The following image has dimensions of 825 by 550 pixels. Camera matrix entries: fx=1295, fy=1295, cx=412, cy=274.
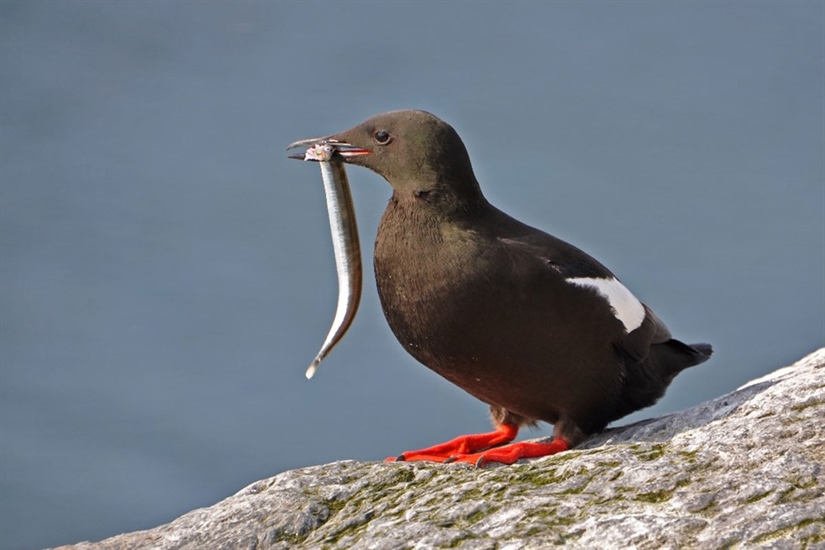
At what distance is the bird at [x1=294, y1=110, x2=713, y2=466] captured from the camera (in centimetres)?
620

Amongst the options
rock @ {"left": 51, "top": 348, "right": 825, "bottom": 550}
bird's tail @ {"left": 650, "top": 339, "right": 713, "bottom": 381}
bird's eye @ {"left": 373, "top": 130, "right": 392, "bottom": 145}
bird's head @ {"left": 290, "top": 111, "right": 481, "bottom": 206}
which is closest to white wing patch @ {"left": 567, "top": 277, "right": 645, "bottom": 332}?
bird's tail @ {"left": 650, "top": 339, "right": 713, "bottom": 381}

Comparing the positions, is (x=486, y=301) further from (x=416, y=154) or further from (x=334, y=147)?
(x=334, y=147)

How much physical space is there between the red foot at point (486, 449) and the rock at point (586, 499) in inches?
19.8

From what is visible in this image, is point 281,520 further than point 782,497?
Yes

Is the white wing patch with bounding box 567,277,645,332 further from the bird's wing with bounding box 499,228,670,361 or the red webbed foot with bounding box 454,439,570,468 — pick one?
the red webbed foot with bounding box 454,439,570,468

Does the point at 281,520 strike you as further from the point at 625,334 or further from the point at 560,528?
the point at 625,334

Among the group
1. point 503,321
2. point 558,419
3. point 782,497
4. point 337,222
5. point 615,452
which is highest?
point 337,222

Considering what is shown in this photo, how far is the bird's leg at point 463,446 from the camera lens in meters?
6.23

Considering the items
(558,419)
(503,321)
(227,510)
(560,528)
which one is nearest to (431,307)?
(503,321)

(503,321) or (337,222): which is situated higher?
(337,222)

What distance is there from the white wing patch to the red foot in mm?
764

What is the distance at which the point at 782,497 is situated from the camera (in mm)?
4418

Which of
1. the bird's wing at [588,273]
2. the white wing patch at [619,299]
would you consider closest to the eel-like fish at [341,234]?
the bird's wing at [588,273]

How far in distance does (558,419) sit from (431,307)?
3.30 feet
